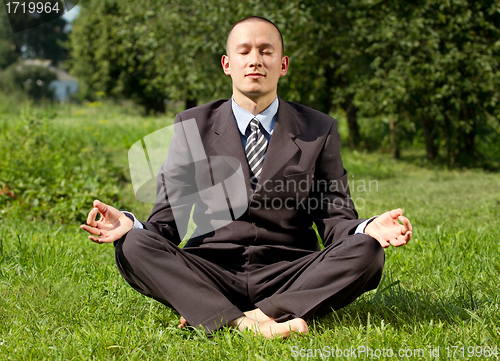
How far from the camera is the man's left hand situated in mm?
2000

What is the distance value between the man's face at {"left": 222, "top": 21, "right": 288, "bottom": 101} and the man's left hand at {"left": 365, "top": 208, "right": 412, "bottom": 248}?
93cm

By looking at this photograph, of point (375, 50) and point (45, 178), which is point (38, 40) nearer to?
point (375, 50)

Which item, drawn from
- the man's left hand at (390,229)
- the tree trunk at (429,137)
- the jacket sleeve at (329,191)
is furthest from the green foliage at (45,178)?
the tree trunk at (429,137)

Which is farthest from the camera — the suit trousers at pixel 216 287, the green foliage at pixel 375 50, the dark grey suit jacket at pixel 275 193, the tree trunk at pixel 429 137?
the tree trunk at pixel 429 137

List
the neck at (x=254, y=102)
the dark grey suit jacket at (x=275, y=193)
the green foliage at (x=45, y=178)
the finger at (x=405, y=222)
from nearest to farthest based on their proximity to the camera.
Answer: the finger at (x=405, y=222), the dark grey suit jacket at (x=275, y=193), the neck at (x=254, y=102), the green foliage at (x=45, y=178)

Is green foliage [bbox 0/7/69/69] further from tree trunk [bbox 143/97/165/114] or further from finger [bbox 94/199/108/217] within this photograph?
finger [bbox 94/199/108/217]

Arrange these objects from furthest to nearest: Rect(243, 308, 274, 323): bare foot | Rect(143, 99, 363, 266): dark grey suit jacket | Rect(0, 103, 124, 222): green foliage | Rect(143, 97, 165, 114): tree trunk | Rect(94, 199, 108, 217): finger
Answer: Rect(143, 97, 165, 114): tree trunk → Rect(0, 103, 124, 222): green foliage → Rect(143, 99, 363, 266): dark grey suit jacket → Rect(243, 308, 274, 323): bare foot → Rect(94, 199, 108, 217): finger

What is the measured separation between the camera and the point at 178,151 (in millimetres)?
2580

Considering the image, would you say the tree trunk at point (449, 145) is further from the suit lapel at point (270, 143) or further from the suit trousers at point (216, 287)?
the suit trousers at point (216, 287)

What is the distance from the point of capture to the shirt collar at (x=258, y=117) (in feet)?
8.50

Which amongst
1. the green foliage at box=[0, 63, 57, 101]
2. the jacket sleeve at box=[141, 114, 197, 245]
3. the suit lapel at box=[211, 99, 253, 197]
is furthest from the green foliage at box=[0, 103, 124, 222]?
the green foliage at box=[0, 63, 57, 101]

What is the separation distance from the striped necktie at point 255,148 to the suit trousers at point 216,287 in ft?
1.90

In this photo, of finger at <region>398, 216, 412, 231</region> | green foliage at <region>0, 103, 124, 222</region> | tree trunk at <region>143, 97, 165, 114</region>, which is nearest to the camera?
finger at <region>398, 216, 412, 231</region>

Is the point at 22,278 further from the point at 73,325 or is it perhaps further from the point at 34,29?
the point at 34,29
